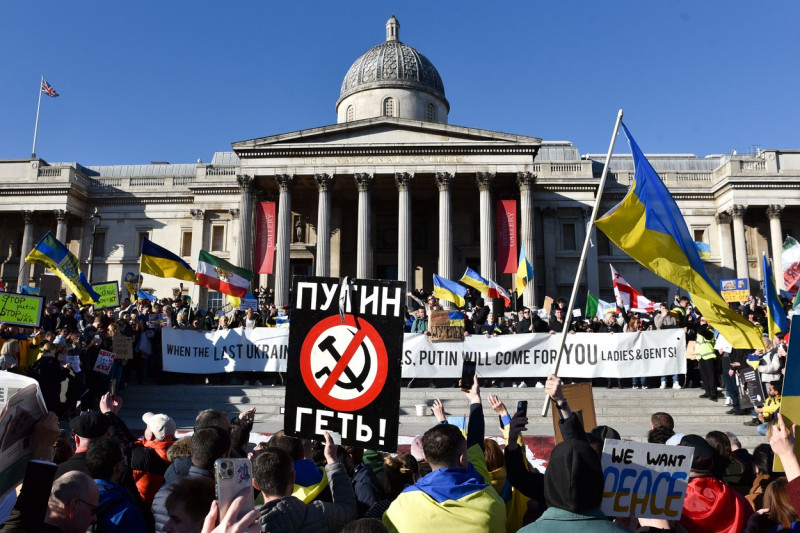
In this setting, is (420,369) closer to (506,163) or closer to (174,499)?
(174,499)

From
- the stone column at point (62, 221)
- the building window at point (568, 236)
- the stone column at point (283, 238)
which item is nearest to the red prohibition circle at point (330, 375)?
the stone column at point (283, 238)

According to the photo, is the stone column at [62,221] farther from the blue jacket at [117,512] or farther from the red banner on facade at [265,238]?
the blue jacket at [117,512]

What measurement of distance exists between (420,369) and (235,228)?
27273 millimetres

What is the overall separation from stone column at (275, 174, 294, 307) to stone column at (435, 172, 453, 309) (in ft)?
27.3

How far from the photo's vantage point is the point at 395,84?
4288 cm

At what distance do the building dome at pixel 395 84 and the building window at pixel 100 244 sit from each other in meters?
18.4

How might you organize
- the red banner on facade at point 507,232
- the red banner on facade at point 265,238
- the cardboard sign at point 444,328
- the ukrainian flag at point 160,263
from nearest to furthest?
the cardboard sign at point 444,328
the ukrainian flag at point 160,263
the red banner on facade at point 265,238
the red banner on facade at point 507,232

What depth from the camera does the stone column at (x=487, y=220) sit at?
33.8 m

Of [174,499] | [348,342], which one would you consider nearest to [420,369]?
[348,342]

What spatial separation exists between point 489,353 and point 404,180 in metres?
20.1

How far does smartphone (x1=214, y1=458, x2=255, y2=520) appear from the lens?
99.7 inches

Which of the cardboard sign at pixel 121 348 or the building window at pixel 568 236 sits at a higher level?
the building window at pixel 568 236

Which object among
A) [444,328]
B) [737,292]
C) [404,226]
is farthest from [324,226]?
[737,292]

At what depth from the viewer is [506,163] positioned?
35.2m
